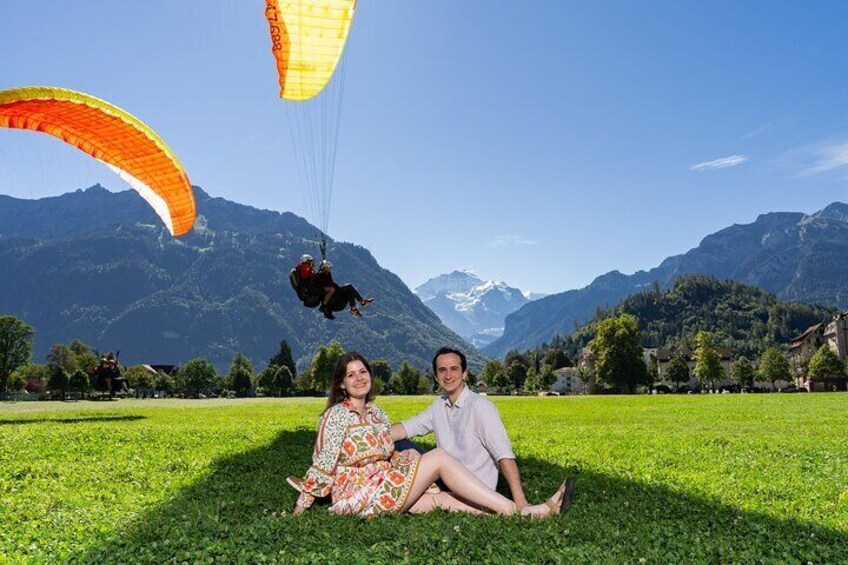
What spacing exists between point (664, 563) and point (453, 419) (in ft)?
9.56

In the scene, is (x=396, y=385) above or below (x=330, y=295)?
below

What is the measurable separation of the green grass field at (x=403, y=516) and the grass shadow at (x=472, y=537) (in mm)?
21

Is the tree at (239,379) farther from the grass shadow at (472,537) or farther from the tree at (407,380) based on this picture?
the grass shadow at (472,537)

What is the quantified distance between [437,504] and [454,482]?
0.48 meters

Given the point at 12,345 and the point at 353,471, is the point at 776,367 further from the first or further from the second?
the point at 353,471

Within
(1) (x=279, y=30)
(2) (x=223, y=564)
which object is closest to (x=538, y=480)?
(2) (x=223, y=564)

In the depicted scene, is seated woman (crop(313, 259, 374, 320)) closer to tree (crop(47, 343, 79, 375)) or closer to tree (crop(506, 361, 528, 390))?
tree (crop(47, 343, 79, 375))

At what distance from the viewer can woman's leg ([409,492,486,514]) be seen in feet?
24.3

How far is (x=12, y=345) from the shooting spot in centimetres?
7856

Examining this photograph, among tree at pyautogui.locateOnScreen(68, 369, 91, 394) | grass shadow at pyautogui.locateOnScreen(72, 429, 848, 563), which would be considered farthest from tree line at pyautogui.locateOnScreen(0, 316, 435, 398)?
grass shadow at pyautogui.locateOnScreen(72, 429, 848, 563)

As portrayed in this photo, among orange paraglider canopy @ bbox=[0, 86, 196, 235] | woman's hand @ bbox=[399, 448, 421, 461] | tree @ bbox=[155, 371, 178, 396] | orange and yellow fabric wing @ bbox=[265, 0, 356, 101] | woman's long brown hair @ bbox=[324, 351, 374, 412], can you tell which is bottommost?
tree @ bbox=[155, 371, 178, 396]

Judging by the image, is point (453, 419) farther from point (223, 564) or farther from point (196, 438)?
point (196, 438)

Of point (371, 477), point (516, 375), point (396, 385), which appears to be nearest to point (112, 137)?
point (371, 477)

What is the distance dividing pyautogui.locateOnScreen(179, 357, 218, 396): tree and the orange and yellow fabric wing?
109627mm
